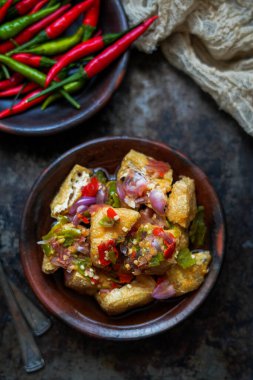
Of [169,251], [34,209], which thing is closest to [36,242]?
[34,209]

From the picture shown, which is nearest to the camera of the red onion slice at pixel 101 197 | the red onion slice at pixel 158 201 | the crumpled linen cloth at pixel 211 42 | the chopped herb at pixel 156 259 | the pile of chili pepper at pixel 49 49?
the chopped herb at pixel 156 259

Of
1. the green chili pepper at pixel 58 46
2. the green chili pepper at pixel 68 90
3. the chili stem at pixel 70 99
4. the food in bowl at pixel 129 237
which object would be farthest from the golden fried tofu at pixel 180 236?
the green chili pepper at pixel 58 46

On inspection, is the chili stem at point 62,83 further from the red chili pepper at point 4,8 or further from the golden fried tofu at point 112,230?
the golden fried tofu at point 112,230

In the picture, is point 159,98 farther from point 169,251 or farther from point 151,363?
point 151,363

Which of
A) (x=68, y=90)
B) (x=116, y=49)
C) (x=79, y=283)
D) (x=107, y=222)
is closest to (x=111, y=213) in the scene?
(x=107, y=222)

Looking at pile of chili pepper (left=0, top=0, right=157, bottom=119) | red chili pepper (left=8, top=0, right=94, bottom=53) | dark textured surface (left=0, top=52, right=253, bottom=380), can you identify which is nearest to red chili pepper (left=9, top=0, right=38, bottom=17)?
pile of chili pepper (left=0, top=0, right=157, bottom=119)

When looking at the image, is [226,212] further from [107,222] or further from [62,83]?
[62,83]
